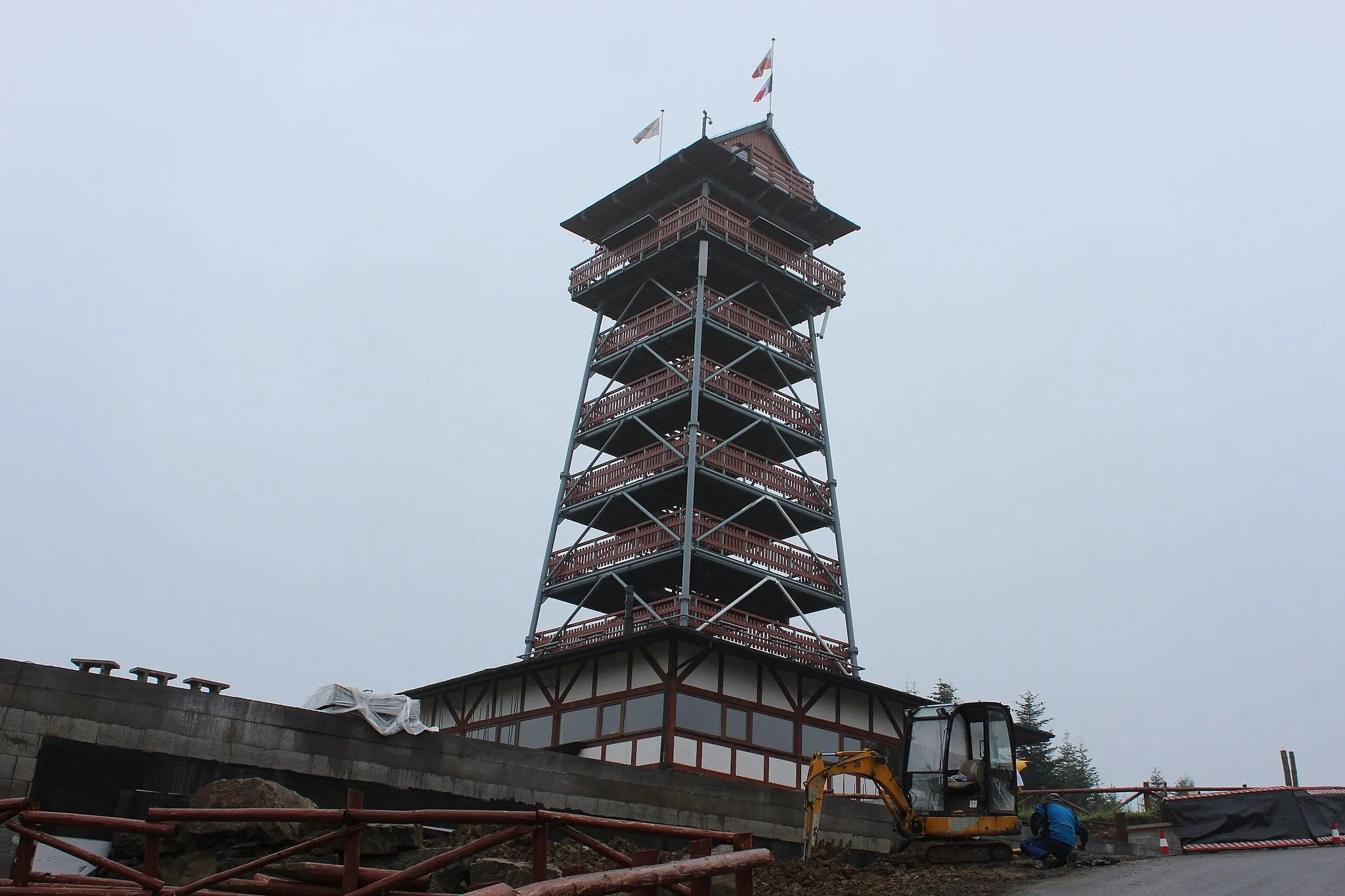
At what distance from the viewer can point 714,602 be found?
35438 millimetres

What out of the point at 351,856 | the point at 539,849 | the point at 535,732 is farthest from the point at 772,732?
the point at 351,856

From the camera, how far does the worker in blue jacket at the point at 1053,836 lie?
20.9m

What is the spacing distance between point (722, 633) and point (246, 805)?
1904cm

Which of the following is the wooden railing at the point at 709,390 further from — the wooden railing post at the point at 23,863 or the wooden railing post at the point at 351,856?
the wooden railing post at the point at 351,856

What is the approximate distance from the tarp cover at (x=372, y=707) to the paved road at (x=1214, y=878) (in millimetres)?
10508

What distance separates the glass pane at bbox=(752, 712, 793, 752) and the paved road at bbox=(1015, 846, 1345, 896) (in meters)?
11.8

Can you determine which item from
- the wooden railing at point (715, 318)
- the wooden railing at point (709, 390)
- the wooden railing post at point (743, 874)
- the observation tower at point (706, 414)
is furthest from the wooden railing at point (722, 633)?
the wooden railing post at point (743, 874)

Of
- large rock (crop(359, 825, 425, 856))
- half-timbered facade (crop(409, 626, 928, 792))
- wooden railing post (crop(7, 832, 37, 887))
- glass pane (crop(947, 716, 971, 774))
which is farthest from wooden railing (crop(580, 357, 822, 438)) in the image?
wooden railing post (crop(7, 832, 37, 887))

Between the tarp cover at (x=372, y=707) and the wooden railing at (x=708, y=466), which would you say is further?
the wooden railing at (x=708, y=466)

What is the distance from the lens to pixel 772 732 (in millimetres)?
33156

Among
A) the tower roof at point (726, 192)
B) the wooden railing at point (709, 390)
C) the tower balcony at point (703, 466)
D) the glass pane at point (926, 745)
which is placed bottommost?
the glass pane at point (926, 745)

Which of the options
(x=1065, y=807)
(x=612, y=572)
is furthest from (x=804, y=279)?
(x=1065, y=807)

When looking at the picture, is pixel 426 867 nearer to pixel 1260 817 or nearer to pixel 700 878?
pixel 700 878

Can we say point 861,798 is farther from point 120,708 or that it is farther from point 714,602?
point 120,708
